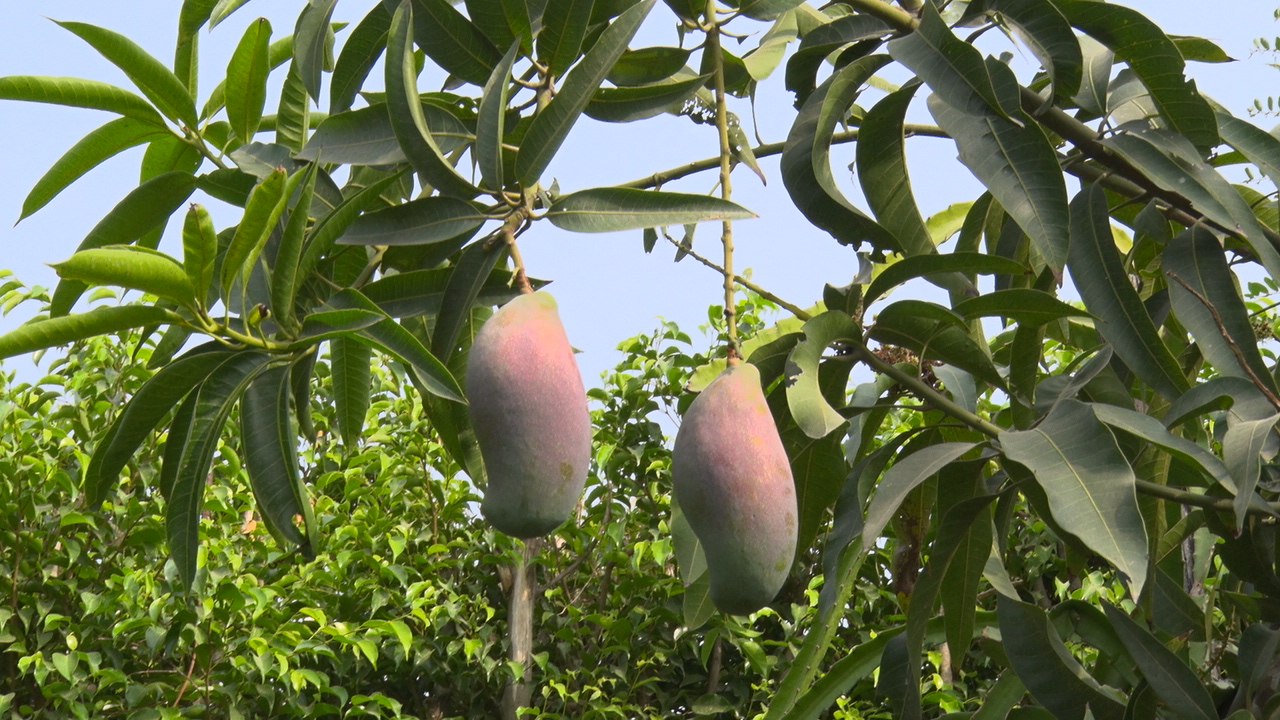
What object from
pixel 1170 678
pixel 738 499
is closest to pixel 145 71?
pixel 738 499

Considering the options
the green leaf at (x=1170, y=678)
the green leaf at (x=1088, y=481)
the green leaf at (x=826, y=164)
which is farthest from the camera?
the green leaf at (x=1170, y=678)

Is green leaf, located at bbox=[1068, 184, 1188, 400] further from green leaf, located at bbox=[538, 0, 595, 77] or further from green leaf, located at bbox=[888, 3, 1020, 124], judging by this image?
green leaf, located at bbox=[538, 0, 595, 77]

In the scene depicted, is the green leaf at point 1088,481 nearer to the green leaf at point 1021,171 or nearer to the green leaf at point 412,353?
the green leaf at point 1021,171

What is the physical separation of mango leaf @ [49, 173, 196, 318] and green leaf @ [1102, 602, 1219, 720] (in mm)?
899

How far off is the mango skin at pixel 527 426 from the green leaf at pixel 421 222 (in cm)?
16

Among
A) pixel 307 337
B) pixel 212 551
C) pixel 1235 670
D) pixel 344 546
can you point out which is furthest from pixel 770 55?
pixel 344 546

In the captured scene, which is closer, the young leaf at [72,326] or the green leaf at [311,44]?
Answer: the young leaf at [72,326]

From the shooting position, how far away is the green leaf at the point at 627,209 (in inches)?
26.1

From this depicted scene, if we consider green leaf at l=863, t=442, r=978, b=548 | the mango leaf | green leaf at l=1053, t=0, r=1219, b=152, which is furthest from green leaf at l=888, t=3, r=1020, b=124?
the mango leaf

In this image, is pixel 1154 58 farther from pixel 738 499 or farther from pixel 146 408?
pixel 146 408

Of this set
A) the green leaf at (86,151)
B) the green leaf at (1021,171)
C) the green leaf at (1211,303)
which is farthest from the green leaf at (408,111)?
the green leaf at (1211,303)

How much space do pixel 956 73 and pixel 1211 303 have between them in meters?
0.34

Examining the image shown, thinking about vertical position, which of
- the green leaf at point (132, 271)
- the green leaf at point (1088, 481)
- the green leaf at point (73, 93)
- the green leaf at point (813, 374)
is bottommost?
the green leaf at point (1088, 481)

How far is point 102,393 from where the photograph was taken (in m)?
2.88
